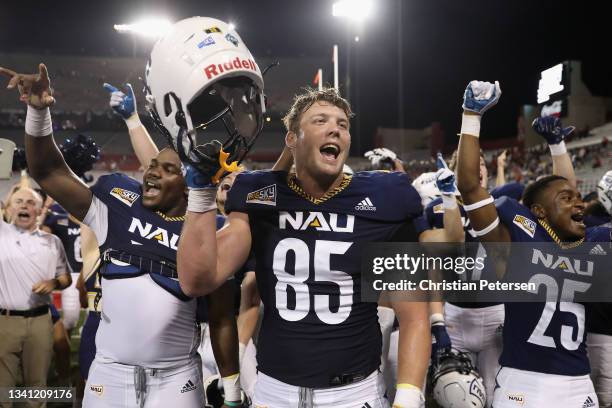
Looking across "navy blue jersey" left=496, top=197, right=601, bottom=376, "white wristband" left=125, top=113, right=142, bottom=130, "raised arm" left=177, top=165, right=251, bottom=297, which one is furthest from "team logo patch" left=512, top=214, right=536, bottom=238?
"white wristband" left=125, top=113, right=142, bottom=130

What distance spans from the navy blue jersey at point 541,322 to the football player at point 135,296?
131 centimetres

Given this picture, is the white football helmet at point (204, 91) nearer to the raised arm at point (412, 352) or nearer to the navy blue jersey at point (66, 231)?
the raised arm at point (412, 352)

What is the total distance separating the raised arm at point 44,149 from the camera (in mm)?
1981

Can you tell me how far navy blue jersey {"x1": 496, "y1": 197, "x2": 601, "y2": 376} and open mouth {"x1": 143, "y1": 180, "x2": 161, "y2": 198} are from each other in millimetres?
1566

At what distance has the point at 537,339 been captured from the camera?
238cm

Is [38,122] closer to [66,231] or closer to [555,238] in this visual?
[555,238]

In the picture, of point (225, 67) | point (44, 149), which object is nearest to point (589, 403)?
point (225, 67)

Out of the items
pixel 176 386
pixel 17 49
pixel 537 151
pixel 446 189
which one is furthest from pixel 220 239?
pixel 17 49

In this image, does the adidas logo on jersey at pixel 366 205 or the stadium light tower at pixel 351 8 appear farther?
the stadium light tower at pixel 351 8

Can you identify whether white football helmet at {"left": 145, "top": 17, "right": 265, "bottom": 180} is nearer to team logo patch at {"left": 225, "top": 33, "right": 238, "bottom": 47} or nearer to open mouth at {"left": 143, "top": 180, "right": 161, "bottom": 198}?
team logo patch at {"left": 225, "top": 33, "right": 238, "bottom": 47}

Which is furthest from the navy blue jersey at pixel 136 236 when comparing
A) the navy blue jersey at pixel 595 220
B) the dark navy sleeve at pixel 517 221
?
the navy blue jersey at pixel 595 220

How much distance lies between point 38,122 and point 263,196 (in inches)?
37.6

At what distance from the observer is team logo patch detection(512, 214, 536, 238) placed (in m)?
2.39

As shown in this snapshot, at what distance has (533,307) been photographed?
7.95ft
